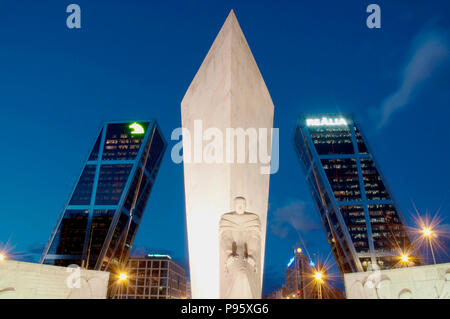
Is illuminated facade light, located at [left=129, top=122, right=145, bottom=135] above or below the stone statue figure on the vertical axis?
above

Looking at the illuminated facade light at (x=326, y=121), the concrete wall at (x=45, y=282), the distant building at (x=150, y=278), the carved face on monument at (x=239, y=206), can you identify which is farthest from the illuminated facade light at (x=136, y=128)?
the carved face on monument at (x=239, y=206)

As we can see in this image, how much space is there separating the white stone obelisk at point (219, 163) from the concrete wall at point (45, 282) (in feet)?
11.6

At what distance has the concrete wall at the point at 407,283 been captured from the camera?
8.15m

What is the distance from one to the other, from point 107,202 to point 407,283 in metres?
67.0

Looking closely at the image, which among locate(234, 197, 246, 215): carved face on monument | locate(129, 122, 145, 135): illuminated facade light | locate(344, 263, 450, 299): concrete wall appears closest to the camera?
locate(234, 197, 246, 215): carved face on monument

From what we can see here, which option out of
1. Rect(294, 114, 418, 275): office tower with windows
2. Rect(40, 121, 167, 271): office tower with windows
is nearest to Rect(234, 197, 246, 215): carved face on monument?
Rect(294, 114, 418, 275): office tower with windows

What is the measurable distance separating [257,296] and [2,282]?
22.1 ft

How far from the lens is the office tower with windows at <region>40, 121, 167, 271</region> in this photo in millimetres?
63438

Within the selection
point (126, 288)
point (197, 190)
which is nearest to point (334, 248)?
point (126, 288)

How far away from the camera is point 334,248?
74.4 meters

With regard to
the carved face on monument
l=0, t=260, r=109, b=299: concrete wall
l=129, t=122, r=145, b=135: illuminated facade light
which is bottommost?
l=0, t=260, r=109, b=299: concrete wall

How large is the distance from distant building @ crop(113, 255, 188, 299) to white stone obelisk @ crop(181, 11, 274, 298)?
285 ft

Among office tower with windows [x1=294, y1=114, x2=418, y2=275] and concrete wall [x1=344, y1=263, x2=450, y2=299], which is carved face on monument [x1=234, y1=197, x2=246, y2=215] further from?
office tower with windows [x1=294, y1=114, x2=418, y2=275]

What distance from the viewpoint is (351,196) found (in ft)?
220
